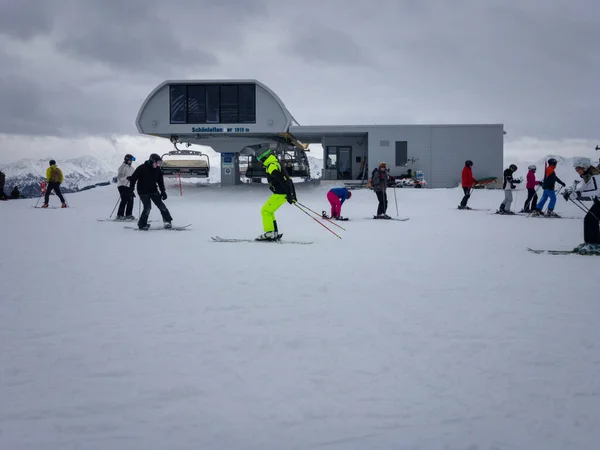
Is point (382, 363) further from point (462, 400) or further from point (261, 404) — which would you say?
point (261, 404)

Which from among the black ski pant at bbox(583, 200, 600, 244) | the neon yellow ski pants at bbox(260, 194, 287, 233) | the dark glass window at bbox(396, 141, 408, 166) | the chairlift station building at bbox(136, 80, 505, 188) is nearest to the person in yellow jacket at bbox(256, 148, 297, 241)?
the neon yellow ski pants at bbox(260, 194, 287, 233)

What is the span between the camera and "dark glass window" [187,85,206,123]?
998 inches

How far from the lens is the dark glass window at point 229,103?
2514 centimetres

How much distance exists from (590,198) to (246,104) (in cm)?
1988

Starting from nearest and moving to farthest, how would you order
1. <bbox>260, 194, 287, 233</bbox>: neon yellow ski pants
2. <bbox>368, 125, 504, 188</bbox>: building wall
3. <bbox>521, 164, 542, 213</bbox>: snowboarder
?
1. <bbox>260, 194, 287, 233</bbox>: neon yellow ski pants
2. <bbox>521, 164, 542, 213</bbox>: snowboarder
3. <bbox>368, 125, 504, 188</bbox>: building wall

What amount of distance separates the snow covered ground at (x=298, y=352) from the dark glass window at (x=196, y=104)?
62.2 feet

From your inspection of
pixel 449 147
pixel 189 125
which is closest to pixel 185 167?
pixel 189 125

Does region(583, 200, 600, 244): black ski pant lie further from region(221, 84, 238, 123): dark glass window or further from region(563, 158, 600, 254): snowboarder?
region(221, 84, 238, 123): dark glass window

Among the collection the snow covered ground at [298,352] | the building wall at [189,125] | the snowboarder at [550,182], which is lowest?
the snow covered ground at [298,352]

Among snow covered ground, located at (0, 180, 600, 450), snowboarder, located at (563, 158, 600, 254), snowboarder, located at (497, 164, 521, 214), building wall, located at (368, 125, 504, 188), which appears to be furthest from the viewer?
building wall, located at (368, 125, 504, 188)

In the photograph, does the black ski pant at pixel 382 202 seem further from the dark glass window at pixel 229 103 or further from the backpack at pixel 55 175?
the dark glass window at pixel 229 103

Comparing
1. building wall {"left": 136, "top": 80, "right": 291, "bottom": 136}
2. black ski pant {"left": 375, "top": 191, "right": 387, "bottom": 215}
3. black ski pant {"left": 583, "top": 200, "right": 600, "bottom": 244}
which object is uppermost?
A: building wall {"left": 136, "top": 80, "right": 291, "bottom": 136}

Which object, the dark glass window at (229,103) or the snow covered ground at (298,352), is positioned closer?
the snow covered ground at (298,352)

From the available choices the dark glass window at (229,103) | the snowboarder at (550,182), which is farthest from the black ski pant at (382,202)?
the dark glass window at (229,103)
